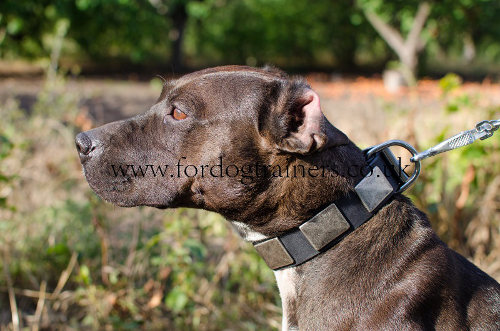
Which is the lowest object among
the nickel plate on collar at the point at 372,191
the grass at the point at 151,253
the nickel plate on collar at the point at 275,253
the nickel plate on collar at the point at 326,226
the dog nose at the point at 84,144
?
the grass at the point at 151,253

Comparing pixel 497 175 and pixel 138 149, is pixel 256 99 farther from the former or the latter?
pixel 497 175

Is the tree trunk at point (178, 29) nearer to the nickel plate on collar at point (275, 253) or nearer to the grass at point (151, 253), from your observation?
the grass at point (151, 253)

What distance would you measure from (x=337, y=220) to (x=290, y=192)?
0.26 meters

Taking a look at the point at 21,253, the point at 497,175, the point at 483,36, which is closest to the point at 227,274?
the point at 21,253

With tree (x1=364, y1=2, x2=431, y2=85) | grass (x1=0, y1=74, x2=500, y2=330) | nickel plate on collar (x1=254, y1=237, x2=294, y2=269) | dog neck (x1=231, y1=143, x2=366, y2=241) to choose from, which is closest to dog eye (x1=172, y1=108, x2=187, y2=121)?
dog neck (x1=231, y1=143, x2=366, y2=241)

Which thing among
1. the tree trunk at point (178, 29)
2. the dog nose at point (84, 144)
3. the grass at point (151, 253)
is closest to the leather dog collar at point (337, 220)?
the dog nose at point (84, 144)

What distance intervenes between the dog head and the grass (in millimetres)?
905

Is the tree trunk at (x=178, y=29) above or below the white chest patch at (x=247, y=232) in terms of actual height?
below

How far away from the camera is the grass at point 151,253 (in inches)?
137

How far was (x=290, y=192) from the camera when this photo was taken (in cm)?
230

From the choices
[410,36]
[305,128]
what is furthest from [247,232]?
[410,36]

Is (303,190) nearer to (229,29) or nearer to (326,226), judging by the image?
(326,226)

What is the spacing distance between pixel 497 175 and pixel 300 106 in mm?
2968

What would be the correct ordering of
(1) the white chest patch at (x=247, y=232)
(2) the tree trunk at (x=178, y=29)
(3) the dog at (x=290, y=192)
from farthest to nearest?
(2) the tree trunk at (x=178, y=29) < (1) the white chest patch at (x=247, y=232) < (3) the dog at (x=290, y=192)
